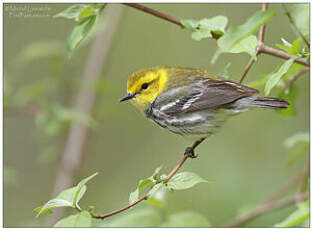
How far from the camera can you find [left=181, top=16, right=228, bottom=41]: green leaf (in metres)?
2.43

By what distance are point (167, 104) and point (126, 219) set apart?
37.1 inches

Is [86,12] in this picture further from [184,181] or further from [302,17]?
[302,17]

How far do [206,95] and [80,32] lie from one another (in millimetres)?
1128

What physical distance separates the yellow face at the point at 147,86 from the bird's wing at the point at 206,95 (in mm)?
148

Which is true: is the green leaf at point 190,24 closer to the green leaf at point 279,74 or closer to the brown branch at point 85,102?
the green leaf at point 279,74

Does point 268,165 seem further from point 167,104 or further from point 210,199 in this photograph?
point 167,104

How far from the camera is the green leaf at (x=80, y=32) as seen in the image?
2.41m

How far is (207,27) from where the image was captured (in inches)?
97.2

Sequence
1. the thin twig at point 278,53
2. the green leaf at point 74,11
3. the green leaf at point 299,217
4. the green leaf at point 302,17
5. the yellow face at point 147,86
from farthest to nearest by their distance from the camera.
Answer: the yellow face at point 147,86 → the green leaf at point 302,17 → the green leaf at point 74,11 → the thin twig at point 278,53 → the green leaf at point 299,217

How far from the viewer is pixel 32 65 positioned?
563 centimetres

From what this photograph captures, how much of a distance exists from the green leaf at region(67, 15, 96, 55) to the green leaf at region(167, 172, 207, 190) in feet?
2.85

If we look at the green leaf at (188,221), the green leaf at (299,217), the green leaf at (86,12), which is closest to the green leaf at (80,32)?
the green leaf at (86,12)

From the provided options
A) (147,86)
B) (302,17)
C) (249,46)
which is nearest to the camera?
(249,46)

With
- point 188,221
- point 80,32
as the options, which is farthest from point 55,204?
point 188,221
